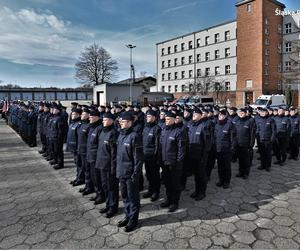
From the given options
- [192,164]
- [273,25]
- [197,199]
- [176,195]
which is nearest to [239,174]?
[192,164]

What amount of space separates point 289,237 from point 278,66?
157ft

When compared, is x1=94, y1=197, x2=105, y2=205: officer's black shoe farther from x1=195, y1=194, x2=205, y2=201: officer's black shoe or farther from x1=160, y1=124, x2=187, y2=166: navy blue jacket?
x1=195, y1=194, x2=205, y2=201: officer's black shoe

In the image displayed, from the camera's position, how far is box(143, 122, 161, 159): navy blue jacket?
5586 mm

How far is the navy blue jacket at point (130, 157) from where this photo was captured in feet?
14.4

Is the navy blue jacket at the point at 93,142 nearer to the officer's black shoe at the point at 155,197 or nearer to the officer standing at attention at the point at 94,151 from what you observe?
the officer standing at attention at the point at 94,151

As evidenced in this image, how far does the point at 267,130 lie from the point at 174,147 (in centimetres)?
454

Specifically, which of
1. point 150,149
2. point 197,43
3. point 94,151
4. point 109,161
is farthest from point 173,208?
point 197,43

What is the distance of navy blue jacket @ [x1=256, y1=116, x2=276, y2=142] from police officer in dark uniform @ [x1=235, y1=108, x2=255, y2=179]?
97 cm

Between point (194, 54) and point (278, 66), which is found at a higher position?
point (194, 54)

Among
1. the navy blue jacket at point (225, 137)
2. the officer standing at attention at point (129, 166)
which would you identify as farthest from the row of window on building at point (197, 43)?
the officer standing at attention at point (129, 166)

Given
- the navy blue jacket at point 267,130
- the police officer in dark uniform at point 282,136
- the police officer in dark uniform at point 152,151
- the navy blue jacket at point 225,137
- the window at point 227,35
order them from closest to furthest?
the police officer in dark uniform at point 152,151
the navy blue jacket at point 225,137
the navy blue jacket at point 267,130
the police officer in dark uniform at point 282,136
the window at point 227,35

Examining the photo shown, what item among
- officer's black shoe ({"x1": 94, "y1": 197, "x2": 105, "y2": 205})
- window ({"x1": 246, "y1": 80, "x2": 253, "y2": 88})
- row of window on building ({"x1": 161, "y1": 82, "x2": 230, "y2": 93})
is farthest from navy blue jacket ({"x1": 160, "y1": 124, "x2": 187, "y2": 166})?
row of window on building ({"x1": 161, "y1": 82, "x2": 230, "y2": 93})

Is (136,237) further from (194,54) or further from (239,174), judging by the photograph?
(194,54)

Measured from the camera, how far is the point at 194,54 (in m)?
55.5
